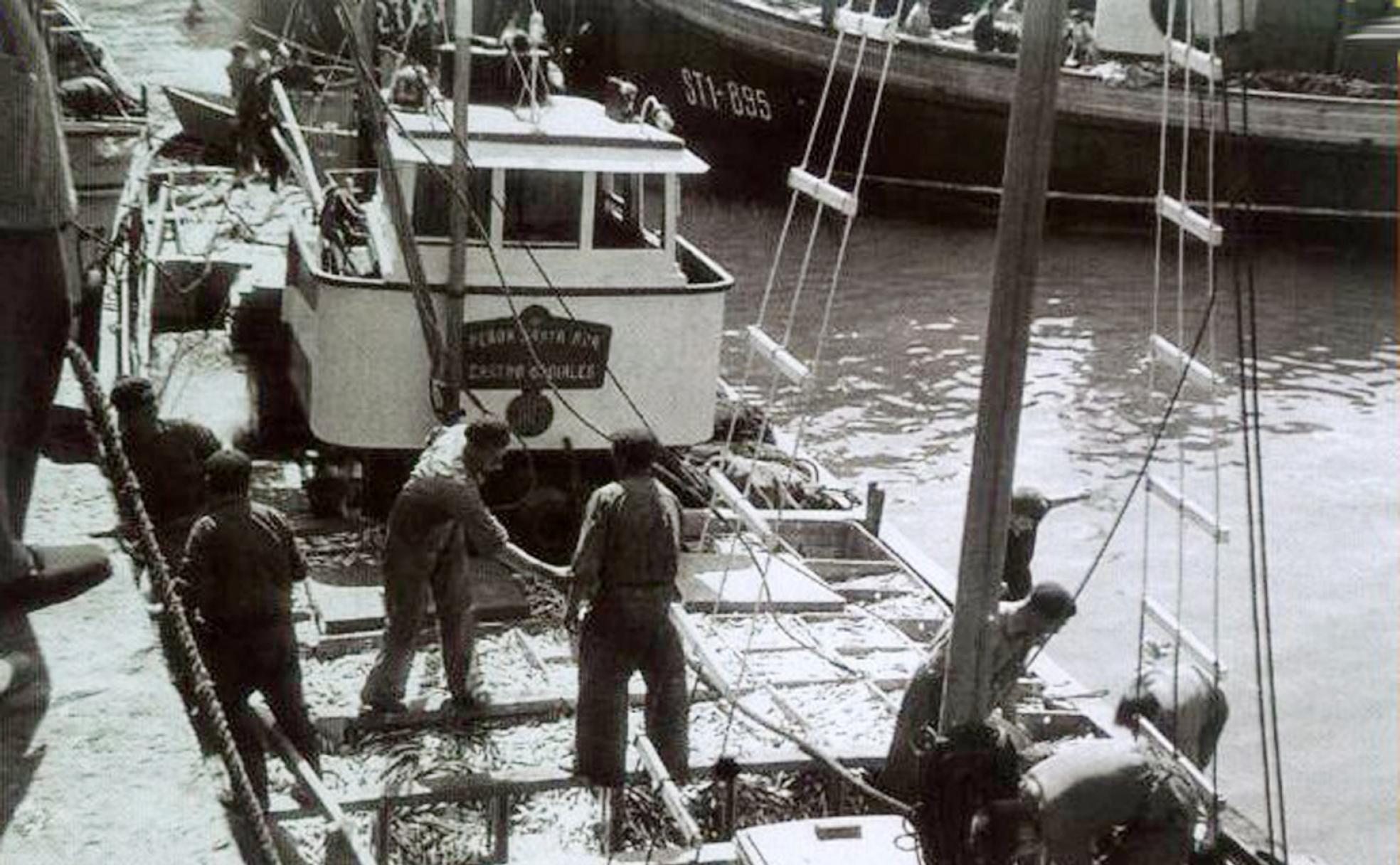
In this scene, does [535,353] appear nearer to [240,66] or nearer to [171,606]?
[171,606]

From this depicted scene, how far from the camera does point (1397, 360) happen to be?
23.3 m

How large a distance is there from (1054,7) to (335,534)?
775cm

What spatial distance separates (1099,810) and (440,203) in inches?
308

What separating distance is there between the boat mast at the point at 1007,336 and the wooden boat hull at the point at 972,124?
2445 cm

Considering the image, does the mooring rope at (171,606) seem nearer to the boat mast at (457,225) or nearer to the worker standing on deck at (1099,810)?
the worker standing on deck at (1099,810)

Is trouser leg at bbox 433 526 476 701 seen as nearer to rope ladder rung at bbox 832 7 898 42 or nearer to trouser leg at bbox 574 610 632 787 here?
trouser leg at bbox 574 610 632 787

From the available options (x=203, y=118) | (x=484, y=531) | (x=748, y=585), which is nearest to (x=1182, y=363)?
(x=484, y=531)

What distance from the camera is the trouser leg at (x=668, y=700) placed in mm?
7490

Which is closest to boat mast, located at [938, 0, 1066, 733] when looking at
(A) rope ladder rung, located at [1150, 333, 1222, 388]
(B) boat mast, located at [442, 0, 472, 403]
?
(A) rope ladder rung, located at [1150, 333, 1222, 388]

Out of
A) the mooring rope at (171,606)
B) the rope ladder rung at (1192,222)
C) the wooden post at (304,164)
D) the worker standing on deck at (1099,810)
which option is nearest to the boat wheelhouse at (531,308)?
the wooden post at (304,164)

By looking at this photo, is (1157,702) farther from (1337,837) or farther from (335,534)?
(335,534)

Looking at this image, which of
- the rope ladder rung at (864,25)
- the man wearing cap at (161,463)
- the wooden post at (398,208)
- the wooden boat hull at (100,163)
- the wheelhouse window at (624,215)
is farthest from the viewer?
the wooden boat hull at (100,163)

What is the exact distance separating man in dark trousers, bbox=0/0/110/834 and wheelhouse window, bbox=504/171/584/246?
24.7 ft

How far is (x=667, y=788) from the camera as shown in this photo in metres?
6.81
